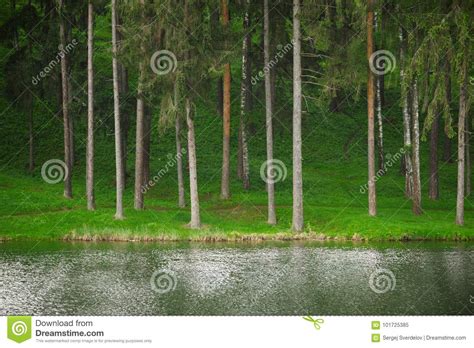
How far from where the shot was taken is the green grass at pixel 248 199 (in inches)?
1249

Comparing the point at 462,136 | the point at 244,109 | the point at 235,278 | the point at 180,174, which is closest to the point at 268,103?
the point at 244,109

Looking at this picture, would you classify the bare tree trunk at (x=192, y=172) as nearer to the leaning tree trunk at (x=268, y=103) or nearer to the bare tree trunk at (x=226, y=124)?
the leaning tree trunk at (x=268, y=103)

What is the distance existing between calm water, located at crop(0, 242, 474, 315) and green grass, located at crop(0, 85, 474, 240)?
183 cm

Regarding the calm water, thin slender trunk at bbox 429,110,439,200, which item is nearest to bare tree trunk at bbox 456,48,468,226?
the calm water

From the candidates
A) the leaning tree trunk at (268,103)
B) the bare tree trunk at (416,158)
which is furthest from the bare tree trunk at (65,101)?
the bare tree trunk at (416,158)

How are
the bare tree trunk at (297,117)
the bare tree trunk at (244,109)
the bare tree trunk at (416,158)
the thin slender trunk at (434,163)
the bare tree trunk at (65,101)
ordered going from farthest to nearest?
1. the thin slender trunk at (434,163)
2. the bare tree trunk at (244,109)
3. the bare tree trunk at (65,101)
4. the bare tree trunk at (416,158)
5. the bare tree trunk at (297,117)

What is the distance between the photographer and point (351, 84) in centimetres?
3275

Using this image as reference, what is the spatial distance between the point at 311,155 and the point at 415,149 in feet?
52.3

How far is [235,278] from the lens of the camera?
74.6 feet

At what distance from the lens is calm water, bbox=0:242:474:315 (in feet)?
61.8

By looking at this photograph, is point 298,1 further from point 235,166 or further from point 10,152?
point 10,152

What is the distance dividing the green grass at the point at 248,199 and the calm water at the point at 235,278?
183cm

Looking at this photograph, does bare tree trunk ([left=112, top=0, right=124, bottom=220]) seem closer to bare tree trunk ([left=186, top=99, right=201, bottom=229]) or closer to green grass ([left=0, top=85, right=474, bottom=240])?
green grass ([left=0, top=85, right=474, bottom=240])
